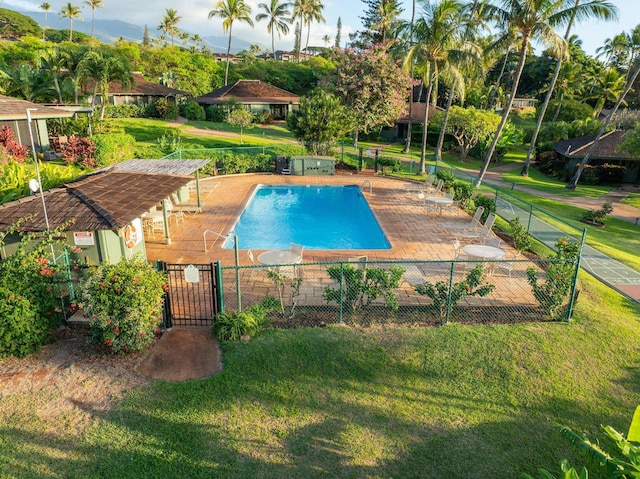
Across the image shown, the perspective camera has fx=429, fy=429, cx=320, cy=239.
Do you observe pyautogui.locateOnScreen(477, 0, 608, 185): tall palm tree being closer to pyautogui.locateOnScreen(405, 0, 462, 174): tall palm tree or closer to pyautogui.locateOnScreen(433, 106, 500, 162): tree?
pyautogui.locateOnScreen(405, 0, 462, 174): tall palm tree

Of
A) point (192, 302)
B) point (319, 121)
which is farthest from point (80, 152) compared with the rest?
point (192, 302)

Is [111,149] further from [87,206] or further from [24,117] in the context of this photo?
[87,206]

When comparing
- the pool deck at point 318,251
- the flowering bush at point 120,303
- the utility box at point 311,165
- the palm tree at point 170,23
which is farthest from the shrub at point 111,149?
the palm tree at point 170,23

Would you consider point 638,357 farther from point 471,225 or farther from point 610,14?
point 610,14

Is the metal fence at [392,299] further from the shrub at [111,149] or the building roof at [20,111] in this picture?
the building roof at [20,111]

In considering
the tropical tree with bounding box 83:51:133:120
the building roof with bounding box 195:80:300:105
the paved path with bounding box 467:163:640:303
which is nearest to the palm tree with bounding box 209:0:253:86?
the building roof with bounding box 195:80:300:105

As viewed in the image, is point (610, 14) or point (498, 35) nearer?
point (610, 14)

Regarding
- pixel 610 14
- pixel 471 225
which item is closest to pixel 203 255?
pixel 471 225
